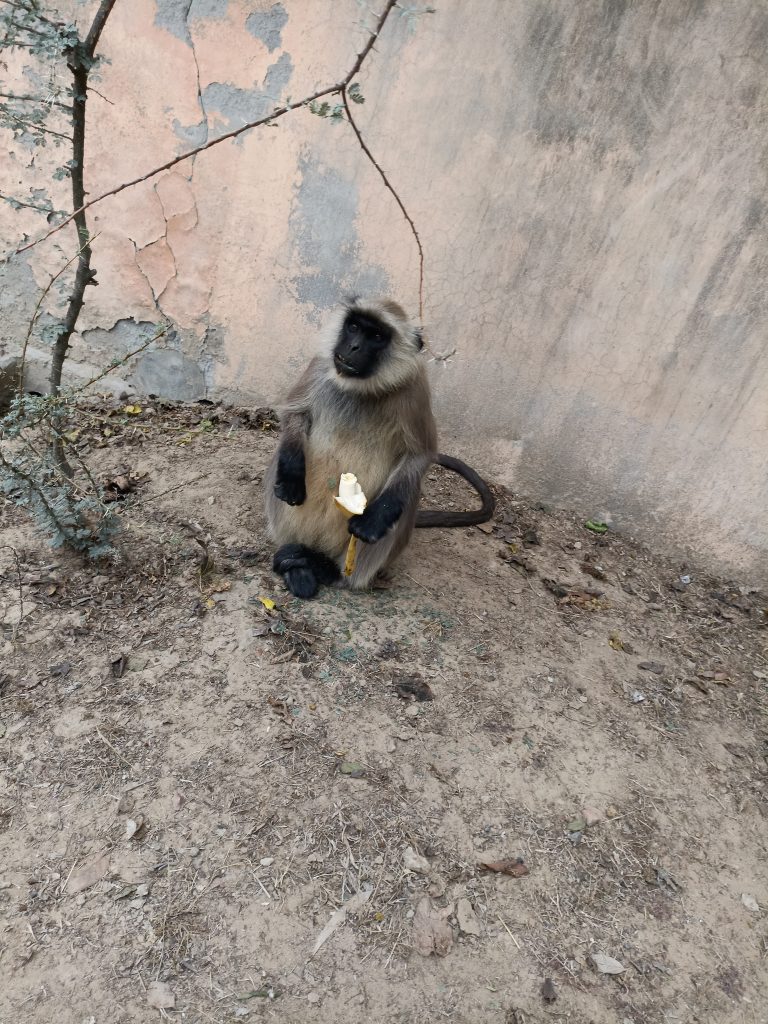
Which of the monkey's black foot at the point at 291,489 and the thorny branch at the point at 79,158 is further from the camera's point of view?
the monkey's black foot at the point at 291,489

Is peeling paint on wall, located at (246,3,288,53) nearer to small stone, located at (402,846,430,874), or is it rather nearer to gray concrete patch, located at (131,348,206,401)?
gray concrete patch, located at (131,348,206,401)

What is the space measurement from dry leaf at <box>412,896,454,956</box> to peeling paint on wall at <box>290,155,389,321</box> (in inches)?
122

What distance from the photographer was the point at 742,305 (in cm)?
362

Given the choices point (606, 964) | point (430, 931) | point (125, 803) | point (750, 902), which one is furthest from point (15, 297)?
point (750, 902)

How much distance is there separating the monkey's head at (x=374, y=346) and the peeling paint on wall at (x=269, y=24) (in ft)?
5.88

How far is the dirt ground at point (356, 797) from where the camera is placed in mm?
1901

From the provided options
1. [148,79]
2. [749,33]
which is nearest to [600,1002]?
[749,33]

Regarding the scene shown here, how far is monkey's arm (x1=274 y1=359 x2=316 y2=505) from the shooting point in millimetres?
3076

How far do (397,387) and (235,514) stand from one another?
1.10 metres

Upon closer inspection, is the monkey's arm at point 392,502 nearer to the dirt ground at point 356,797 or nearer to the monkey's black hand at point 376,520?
the monkey's black hand at point 376,520

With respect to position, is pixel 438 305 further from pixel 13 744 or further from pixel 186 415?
pixel 13 744

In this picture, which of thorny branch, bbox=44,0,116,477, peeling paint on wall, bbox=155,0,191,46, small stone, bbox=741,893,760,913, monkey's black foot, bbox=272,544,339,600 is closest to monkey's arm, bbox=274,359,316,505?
monkey's black foot, bbox=272,544,339,600

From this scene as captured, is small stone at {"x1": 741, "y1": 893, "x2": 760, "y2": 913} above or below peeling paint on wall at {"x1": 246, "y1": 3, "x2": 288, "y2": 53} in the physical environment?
below

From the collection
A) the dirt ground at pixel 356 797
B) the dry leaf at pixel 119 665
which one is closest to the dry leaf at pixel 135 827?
the dirt ground at pixel 356 797
